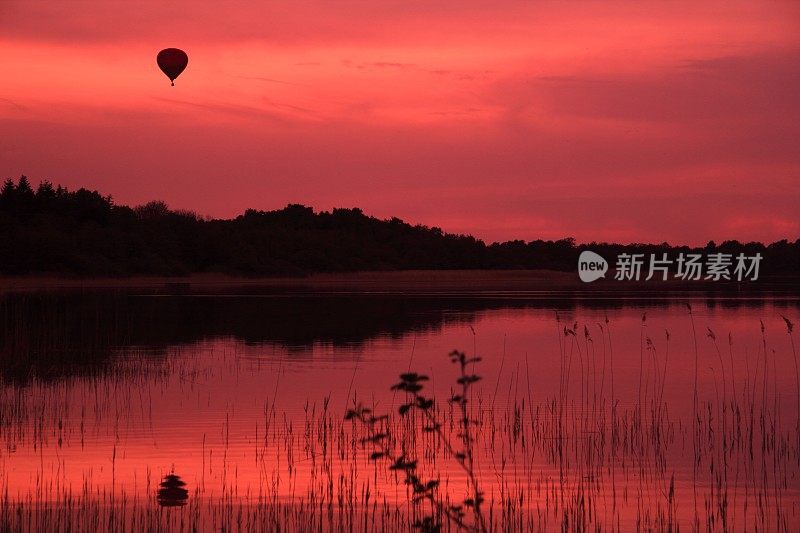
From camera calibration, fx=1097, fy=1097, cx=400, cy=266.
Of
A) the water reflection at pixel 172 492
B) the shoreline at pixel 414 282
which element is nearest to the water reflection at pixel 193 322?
the water reflection at pixel 172 492

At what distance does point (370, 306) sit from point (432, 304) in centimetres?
425

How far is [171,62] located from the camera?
40.7 metres

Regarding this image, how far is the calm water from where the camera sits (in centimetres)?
1034

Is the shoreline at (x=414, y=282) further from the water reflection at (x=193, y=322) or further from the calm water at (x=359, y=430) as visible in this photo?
the calm water at (x=359, y=430)

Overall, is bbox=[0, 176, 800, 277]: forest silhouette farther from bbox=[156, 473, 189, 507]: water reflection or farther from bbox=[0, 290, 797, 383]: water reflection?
bbox=[156, 473, 189, 507]: water reflection

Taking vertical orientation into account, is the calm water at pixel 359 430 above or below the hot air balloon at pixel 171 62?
below

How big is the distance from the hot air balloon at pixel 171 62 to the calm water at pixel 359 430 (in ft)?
42.1

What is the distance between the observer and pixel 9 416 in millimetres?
15180

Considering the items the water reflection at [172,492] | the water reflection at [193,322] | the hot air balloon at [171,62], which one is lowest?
the water reflection at [172,492]

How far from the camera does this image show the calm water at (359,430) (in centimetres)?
1034

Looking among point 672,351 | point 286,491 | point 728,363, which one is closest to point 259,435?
point 286,491

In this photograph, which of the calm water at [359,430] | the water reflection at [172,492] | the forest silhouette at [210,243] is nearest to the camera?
the calm water at [359,430]

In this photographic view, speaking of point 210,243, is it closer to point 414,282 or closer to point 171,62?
point 414,282

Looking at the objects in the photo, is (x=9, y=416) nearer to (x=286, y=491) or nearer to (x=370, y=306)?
(x=286, y=491)
